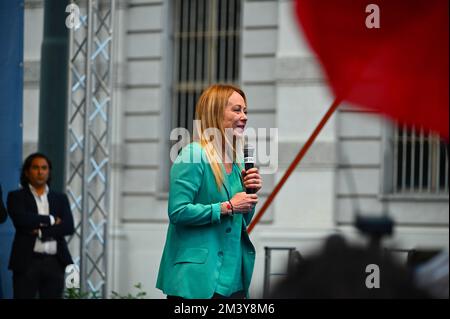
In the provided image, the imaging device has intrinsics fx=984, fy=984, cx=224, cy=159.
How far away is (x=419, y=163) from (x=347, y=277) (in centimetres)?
335

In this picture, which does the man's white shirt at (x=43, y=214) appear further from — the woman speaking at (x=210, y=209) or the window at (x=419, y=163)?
the window at (x=419, y=163)

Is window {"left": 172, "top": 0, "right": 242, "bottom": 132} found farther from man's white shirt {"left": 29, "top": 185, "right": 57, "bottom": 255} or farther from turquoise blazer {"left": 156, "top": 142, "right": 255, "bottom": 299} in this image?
turquoise blazer {"left": 156, "top": 142, "right": 255, "bottom": 299}

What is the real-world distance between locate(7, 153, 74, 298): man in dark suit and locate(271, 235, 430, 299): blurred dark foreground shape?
5.16 ft

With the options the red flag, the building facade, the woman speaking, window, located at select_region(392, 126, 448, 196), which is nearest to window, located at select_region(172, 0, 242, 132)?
the building facade

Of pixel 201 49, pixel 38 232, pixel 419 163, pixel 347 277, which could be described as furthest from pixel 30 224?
pixel 419 163

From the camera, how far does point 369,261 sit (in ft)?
21.2

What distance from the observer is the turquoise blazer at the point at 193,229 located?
3908mm

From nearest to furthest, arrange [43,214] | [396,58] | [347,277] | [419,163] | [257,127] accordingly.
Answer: [347,277], [43,214], [396,58], [419,163], [257,127]

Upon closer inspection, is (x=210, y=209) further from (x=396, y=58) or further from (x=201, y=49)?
(x=201, y=49)

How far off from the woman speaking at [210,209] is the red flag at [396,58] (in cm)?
310

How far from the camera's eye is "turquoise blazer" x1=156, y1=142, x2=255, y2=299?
154 inches

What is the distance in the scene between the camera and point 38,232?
6859 mm
